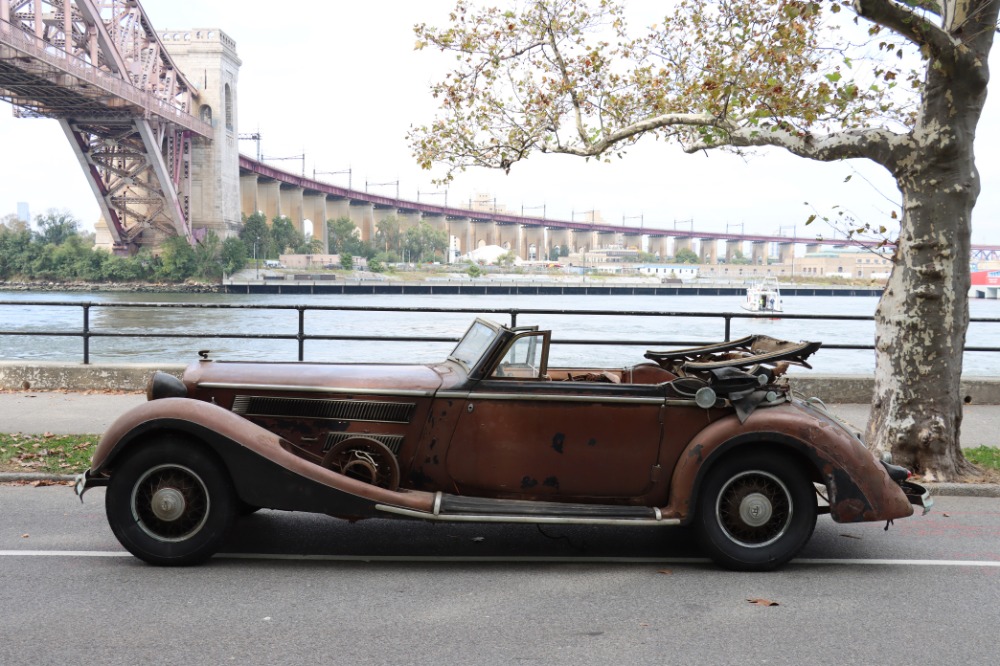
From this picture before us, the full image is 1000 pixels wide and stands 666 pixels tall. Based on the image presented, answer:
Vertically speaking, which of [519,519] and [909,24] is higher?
[909,24]

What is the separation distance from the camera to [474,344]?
17.7ft

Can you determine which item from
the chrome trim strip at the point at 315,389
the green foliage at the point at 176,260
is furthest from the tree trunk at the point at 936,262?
the green foliage at the point at 176,260

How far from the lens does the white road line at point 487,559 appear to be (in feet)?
16.5

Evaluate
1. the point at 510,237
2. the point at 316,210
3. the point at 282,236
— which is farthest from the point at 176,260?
the point at 510,237

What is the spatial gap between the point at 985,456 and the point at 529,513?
5.07 m

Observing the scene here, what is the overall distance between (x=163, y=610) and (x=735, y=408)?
3.07 metres

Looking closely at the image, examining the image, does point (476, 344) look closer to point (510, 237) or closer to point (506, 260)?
point (506, 260)

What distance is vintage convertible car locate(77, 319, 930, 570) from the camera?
4777mm

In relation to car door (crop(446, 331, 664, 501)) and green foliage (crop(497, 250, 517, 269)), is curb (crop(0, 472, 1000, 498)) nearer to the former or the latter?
car door (crop(446, 331, 664, 501))

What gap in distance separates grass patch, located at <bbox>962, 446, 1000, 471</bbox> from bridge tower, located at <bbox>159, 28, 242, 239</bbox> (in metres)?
95.3

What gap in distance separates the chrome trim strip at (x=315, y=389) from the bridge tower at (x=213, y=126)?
9606cm

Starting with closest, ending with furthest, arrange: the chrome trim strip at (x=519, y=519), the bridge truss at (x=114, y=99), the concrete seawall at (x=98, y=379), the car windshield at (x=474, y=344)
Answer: the chrome trim strip at (x=519, y=519) → the car windshield at (x=474, y=344) → the concrete seawall at (x=98, y=379) → the bridge truss at (x=114, y=99)

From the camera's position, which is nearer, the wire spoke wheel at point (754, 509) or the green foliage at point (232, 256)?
the wire spoke wheel at point (754, 509)

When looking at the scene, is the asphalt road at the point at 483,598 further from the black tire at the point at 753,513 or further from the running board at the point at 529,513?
the running board at the point at 529,513
